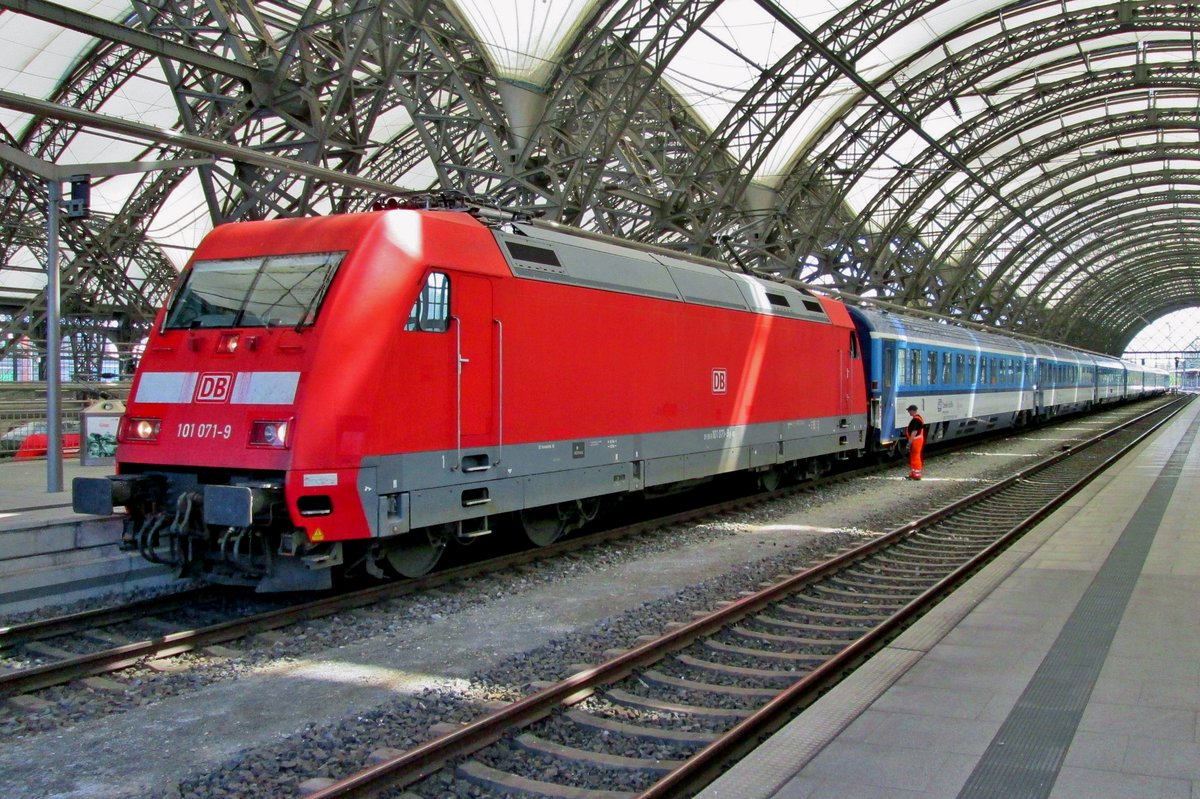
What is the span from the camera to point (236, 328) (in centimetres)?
862

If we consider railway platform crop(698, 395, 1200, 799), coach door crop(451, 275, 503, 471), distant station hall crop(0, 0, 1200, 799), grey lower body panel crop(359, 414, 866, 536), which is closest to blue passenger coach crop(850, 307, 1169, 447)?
distant station hall crop(0, 0, 1200, 799)

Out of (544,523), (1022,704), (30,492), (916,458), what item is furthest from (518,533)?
(916,458)

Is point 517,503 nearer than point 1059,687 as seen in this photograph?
No

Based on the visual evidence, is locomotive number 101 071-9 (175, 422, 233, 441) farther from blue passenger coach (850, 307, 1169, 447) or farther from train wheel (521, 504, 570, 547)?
blue passenger coach (850, 307, 1169, 447)

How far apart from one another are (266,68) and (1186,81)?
35.9 m

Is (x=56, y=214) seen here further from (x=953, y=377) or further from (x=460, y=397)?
(x=953, y=377)

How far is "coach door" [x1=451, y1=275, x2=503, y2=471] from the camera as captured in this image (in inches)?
355

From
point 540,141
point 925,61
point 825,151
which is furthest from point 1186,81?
point 540,141

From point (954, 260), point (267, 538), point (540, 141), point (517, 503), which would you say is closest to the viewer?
point (267, 538)

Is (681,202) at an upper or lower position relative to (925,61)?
lower

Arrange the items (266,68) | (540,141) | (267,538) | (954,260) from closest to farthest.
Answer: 1. (267,538)
2. (266,68)
3. (540,141)
4. (954,260)

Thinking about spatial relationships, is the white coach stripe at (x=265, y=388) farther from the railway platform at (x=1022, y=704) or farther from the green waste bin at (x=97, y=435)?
the green waste bin at (x=97, y=435)

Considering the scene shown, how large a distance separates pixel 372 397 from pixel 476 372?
140 centimetres

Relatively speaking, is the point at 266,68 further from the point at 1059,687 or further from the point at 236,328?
the point at 1059,687
